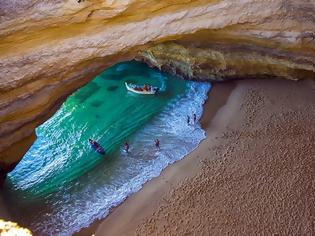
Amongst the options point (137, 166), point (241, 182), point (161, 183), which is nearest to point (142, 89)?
point (137, 166)

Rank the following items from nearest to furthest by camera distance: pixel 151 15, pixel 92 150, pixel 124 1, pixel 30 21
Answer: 1. pixel 30 21
2. pixel 124 1
3. pixel 151 15
4. pixel 92 150

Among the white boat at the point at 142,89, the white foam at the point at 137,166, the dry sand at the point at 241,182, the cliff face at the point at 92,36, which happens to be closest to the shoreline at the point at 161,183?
the dry sand at the point at 241,182

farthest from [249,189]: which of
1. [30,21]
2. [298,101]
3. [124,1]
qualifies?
[30,21]

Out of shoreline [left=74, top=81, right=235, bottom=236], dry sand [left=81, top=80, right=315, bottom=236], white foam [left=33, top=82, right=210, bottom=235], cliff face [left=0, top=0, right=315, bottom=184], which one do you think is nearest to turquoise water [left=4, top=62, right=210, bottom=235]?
white foam [left=33, top=82, right=210, bottom=235]

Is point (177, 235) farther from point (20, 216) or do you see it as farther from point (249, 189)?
point (20, 216)

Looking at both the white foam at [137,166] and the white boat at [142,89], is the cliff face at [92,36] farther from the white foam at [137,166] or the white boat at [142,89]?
the white boat at [142,89]

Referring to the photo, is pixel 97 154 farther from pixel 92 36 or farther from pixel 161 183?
pixel 92 36
